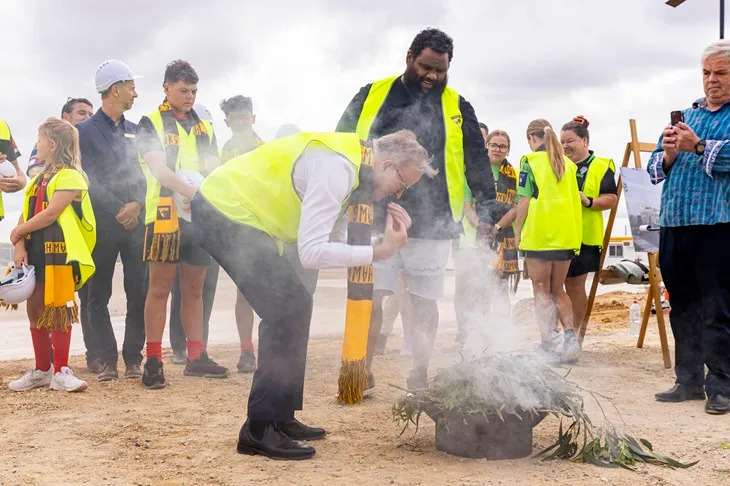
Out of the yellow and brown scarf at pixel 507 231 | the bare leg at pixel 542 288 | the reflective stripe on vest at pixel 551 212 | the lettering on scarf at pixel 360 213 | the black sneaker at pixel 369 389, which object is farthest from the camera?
the yellow and brown scarf at pixel 507 231

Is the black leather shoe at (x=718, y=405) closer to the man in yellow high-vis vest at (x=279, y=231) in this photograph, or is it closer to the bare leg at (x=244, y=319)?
the man in yellow high-vis vest at (x=279, y=231)

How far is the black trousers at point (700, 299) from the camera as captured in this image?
16.0ft

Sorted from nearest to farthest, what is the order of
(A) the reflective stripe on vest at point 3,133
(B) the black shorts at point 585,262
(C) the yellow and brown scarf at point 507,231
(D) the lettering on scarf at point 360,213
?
(D) the lettering on scarf at point 360,213 < (A) the reflective stripe on vest at point 3,133 < (B) the black shorts at point 585,262 < (C) the yellow and brown scarf at point 507,231

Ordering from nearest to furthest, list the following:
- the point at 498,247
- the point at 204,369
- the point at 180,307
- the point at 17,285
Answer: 1. the point at 17,285
2. the point at 204,369
3. the point at 180,307
4. the point at 498,247

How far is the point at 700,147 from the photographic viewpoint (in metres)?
4.83

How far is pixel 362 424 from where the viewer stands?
14.2 ft

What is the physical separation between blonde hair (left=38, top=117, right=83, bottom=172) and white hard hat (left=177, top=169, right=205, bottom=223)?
29.3 inches

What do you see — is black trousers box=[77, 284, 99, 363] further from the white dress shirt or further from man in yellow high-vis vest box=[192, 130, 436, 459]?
the white dress shirt

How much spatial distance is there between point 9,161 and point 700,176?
5.37 metres

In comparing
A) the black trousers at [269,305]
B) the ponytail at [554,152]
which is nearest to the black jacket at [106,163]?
the black trousers at [269,305]

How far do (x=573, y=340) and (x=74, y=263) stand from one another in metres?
4.22

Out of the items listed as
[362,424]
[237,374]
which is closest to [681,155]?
[362,424]

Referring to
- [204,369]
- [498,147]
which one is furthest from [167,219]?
[498,147]

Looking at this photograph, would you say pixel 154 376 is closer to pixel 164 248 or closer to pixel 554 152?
pixel 164 248
